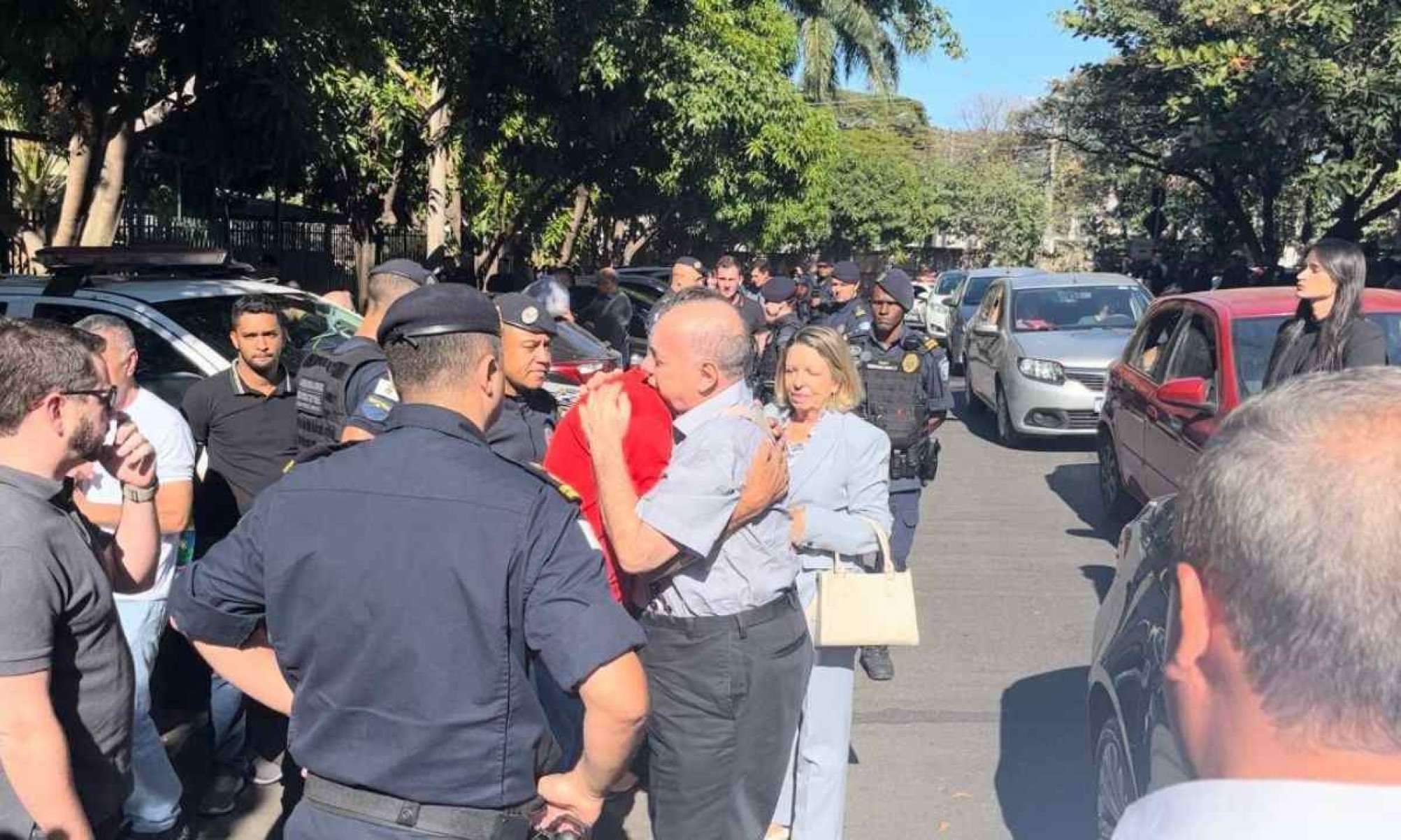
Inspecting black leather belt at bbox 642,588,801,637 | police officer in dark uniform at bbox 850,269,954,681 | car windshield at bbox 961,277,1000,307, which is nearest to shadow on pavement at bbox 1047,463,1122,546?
police officer in dark uniform at bbox 850,269,954,681

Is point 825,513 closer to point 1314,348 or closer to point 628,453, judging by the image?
point 628,453

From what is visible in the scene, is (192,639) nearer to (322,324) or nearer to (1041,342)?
(322,324)

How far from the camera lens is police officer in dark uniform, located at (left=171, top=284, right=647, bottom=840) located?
2.22m

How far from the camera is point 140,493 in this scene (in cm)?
324

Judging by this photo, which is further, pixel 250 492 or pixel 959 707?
pixel 959 707

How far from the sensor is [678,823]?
3.14 metres

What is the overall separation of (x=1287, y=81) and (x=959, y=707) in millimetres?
13986

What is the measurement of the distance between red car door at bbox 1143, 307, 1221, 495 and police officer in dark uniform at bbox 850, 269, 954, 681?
4.96ft

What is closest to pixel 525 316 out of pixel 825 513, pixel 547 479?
pixel 825 513

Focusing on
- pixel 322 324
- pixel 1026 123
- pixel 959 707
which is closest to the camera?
pixel 959 707

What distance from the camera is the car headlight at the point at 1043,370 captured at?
1216 centimetres

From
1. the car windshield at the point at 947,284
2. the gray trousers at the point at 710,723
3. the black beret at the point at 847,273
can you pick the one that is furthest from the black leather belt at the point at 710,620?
the car windshield at the point at 947,284

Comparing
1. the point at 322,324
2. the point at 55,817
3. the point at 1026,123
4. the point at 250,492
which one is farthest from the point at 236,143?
the point at 1026,123

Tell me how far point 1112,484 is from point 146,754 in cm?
706
